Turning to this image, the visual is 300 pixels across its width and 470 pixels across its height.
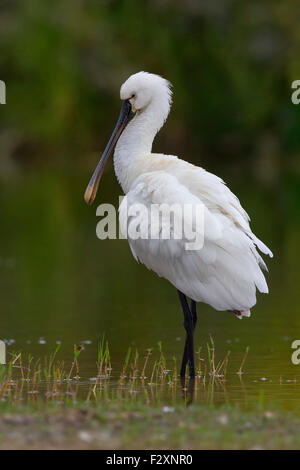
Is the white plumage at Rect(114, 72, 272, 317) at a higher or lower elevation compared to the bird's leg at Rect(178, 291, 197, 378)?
higher

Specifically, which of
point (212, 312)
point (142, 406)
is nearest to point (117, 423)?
point (142, 406)

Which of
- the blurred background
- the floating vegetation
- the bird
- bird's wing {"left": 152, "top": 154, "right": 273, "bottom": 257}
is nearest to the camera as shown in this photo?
the floating vegetation

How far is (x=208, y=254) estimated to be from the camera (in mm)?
8820

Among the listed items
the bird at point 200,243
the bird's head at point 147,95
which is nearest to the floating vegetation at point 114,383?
the bird at point 200,243

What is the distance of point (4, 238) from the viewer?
23.4m

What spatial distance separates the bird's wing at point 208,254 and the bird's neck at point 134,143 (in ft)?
2.52

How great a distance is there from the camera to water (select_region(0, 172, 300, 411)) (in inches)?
372

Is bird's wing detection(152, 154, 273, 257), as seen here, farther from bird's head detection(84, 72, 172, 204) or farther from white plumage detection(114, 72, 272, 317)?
bird's head detection(84, 72, 172, 204)

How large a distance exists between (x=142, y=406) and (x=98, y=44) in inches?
1761

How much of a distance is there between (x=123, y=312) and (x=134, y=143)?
4.49 metres

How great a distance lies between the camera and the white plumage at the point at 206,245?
8.81m

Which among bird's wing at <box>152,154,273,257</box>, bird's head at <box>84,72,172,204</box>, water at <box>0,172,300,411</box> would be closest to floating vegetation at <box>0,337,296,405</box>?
water at <box>0,172,300,411</box>

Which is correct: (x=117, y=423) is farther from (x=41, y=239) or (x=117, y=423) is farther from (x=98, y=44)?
(x=98, y=44)

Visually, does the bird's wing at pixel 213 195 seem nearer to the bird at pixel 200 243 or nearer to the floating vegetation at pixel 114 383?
the bird at pixel 200 243
